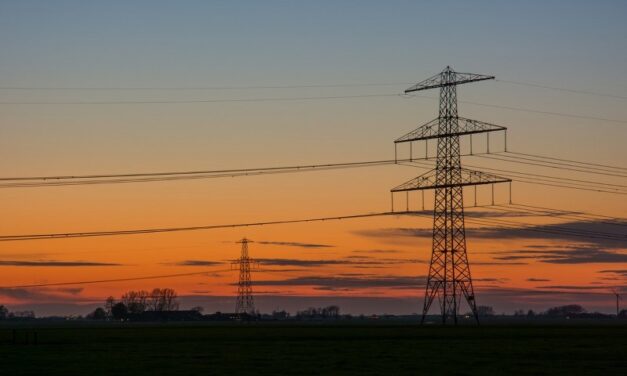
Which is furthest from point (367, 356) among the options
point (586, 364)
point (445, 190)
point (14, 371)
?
point (445, 190)

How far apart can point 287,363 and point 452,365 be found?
10.5m

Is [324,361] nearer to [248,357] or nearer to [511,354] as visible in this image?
[248,357]

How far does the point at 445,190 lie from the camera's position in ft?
348

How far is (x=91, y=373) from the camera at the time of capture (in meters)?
54.7

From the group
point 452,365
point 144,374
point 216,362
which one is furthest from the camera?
point 216,362

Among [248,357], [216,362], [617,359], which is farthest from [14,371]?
[617,359]

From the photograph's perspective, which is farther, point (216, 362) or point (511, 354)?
point (511, 354)

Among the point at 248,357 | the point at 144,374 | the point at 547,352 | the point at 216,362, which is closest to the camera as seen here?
the point at 144,374

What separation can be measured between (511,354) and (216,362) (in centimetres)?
2201

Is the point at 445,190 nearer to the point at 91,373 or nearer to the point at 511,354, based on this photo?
the point at 511,354

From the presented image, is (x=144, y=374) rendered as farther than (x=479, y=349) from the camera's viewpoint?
No

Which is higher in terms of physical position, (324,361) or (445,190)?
(445,190)

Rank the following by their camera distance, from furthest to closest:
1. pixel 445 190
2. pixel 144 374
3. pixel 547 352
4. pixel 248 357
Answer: pixel 445 190 < pixel 547 352 < pixel 248 357 < pixel 144 374

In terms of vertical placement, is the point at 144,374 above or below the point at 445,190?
below
